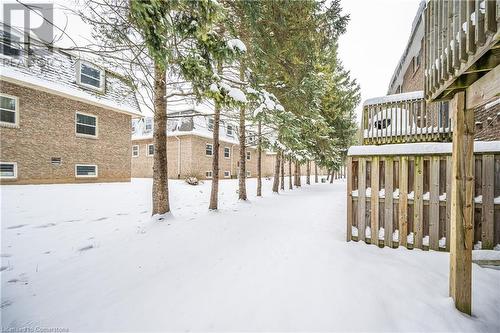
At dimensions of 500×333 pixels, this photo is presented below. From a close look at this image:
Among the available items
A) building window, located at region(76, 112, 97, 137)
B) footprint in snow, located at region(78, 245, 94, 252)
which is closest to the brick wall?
building window, located at region(76, 112, 97, 137)

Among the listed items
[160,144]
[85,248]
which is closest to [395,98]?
[160,144]

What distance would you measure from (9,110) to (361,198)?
15623 mm

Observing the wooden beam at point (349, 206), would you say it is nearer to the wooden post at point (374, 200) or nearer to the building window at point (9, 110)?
the wooden post at point (374, 200)

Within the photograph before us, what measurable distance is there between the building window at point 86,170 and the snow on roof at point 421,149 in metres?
15.3

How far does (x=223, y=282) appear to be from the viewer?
3053mm

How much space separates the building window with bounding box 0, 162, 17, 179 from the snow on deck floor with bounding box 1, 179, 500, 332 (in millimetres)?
7441

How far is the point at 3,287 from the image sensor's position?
2.90 m

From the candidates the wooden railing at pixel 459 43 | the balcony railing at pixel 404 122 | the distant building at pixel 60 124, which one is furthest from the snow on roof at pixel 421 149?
the distant building at pixel 60 124

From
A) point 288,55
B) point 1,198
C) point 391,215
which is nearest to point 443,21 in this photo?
point 391,215

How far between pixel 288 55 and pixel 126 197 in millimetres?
9452

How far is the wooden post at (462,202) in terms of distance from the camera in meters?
2.55

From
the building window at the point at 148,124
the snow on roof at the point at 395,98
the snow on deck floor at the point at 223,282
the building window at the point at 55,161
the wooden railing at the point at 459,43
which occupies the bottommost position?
the snow on deck floor at the point at 223,282

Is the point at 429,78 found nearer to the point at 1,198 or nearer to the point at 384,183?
the point at 384,183

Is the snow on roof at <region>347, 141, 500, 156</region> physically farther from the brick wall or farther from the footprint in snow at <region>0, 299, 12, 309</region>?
the brick wall
